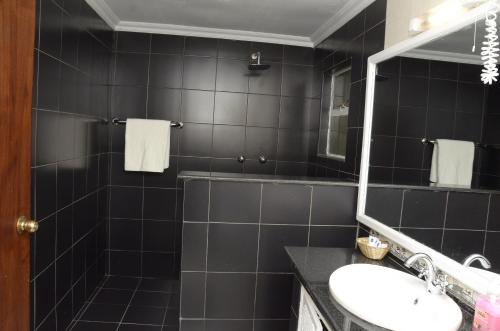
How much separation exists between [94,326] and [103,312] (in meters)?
0.19

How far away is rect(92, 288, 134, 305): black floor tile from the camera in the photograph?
2.74 metres

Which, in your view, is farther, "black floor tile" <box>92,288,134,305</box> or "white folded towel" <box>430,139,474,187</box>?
"black floor tile" <box>92,288,134,305</box>

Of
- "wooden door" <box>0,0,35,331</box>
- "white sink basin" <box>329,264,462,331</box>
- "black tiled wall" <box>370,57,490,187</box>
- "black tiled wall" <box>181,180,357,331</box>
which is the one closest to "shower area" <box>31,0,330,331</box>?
"black tiled wall" <box>181,180,357,331</box>

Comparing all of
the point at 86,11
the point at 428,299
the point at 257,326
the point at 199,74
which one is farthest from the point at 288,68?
the point at 428,299

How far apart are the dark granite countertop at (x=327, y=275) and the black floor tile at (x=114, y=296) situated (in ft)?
5.37

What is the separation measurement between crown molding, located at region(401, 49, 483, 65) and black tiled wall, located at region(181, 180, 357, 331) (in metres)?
0.83

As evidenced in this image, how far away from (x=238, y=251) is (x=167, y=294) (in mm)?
1142

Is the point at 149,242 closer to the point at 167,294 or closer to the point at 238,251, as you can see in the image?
the point at 167,294

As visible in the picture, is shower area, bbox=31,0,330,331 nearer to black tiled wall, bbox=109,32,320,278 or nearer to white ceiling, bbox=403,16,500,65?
black tiled wall, bbox=109,32,320,278

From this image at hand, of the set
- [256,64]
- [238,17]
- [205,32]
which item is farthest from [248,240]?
[205,32]

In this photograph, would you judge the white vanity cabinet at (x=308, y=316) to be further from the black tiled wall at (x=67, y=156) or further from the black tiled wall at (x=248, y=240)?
the black tiled wall at (x=67, y=156)

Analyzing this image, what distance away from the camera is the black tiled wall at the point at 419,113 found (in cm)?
132

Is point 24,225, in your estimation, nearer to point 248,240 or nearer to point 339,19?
point 248,240

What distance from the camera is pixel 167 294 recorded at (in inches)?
115
